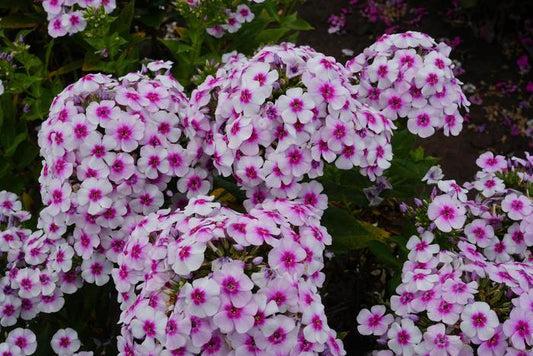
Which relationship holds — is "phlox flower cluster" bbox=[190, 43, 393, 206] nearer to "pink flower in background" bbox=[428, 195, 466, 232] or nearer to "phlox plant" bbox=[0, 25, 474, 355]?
"phlox plant" bbox=[0, 25, 474, 355]

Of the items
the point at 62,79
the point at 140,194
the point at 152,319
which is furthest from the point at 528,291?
the point at 62,79

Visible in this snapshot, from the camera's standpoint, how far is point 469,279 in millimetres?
2330

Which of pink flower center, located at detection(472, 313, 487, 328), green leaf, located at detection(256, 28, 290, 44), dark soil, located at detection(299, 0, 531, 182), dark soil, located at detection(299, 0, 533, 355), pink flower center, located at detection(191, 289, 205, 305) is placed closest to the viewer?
pink flower center, located at detection(191, 289, 205, 305)

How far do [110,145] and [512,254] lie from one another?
1537 mm

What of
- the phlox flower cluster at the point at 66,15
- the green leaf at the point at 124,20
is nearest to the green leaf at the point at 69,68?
the green leaf at the point at 124,20

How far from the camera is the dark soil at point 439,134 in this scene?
11.6 ft

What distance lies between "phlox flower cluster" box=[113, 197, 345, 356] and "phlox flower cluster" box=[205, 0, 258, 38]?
1.63 meters

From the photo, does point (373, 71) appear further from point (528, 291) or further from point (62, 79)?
point (62, 79)

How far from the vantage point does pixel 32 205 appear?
3.74m

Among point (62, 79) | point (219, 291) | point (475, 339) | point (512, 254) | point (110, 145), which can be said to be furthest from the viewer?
point (62, 79)

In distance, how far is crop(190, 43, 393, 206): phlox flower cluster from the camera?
7.57ft

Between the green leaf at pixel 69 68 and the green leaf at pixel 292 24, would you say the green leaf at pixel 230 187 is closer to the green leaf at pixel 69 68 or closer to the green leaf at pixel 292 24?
the green leaf at pixel 292 24

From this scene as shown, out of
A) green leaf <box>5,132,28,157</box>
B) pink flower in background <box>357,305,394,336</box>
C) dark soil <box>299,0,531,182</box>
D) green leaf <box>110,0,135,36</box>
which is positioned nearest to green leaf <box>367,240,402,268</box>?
pink flower in background <box>357,305,394,336</box>

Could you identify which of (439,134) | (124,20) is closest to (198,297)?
(124,20)
